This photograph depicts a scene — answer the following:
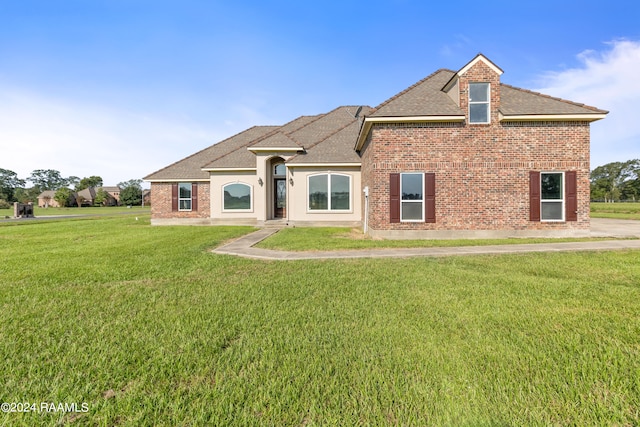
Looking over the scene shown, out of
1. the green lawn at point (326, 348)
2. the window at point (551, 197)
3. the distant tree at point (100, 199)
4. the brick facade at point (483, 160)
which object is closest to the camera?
the green lawn at point (326, 348)

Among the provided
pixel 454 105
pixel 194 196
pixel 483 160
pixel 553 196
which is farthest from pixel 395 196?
pixel 194 196

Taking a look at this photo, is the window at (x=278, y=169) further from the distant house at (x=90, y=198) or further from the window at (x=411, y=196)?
the distant house at (x=90, y=198)

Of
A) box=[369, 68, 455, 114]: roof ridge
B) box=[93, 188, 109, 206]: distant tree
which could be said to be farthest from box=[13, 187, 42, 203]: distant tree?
box=[369, 68, 455, 114]: roof ridge

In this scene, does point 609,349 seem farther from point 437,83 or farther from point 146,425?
point 437,83

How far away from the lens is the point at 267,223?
16172mm

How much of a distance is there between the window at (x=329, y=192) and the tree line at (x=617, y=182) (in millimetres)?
110259

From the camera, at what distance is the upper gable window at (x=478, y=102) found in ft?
36.1

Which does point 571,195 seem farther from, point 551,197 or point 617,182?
point 617,182

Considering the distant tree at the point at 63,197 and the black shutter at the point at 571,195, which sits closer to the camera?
the black shutter at the point at 571,195

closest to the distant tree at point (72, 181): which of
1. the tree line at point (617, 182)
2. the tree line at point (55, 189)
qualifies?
the tree line at point (55, 189)

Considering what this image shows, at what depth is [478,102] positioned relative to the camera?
36.2ft

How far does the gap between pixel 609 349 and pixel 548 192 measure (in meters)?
10.4

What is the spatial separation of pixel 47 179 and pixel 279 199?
164663mm

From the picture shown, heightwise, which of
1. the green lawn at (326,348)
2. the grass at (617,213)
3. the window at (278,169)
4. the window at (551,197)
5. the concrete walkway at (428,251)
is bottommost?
the green lawn at (326,348)
